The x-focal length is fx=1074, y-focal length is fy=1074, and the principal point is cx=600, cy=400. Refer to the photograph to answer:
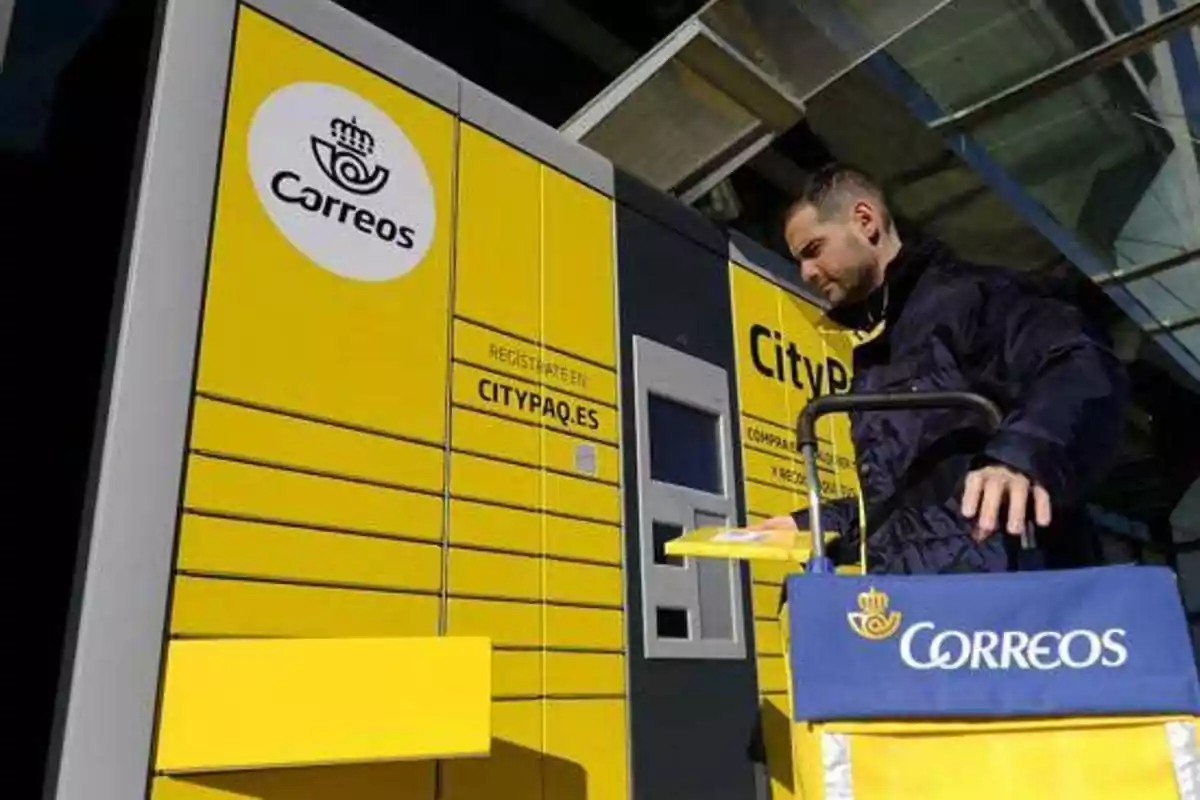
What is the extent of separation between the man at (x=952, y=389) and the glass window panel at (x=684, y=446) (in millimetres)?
654

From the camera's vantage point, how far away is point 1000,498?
125 centimetres

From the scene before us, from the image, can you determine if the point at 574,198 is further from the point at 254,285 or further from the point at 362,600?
the point at 362,600

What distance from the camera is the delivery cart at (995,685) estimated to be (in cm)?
111

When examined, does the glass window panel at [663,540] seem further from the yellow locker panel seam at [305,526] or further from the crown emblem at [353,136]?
the crown emblem at [353,136]

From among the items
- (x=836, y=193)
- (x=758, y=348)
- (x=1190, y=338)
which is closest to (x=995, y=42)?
(x=758, y=348)

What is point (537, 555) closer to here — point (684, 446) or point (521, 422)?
point (521, 422)

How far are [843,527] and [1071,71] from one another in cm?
264

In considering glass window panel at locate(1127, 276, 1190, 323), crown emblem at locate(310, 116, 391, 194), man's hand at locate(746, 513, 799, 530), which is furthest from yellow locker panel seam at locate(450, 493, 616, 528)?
glass window panel at locate(1127, 276, 1190, 323)

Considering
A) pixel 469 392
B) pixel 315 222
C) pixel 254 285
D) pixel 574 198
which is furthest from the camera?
pixel 574 198

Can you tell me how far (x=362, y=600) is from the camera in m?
1.73

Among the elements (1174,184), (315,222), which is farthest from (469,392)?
(1174,184)

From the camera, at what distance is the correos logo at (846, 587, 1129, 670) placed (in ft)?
3.72

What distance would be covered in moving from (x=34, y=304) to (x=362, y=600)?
72cm

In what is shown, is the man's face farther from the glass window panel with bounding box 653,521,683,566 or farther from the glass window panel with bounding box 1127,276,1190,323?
the glass window panel with bounding box 1127,276,1190,323
